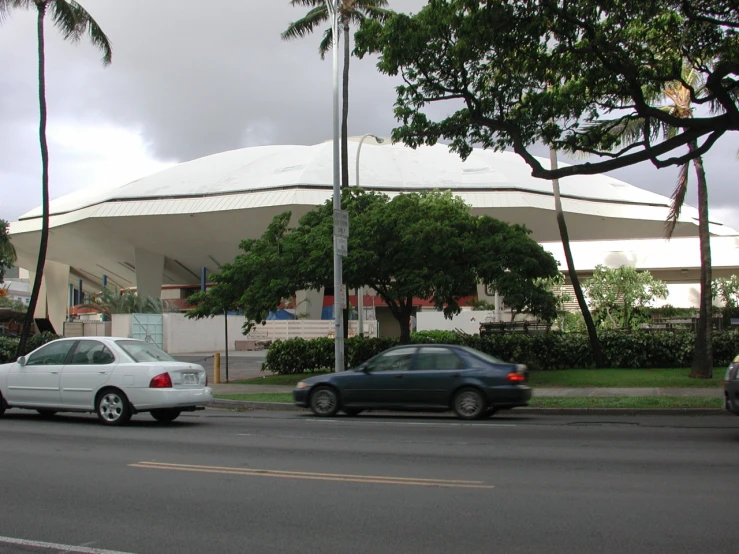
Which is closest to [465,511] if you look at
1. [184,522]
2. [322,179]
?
[184,522]

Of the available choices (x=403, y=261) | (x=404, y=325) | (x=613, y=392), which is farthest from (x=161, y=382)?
(x=404, y=325)

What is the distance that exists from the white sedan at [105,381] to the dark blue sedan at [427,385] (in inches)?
111

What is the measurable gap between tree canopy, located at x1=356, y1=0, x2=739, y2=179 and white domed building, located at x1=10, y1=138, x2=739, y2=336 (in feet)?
90.6

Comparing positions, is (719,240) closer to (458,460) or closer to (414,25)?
(414,25)

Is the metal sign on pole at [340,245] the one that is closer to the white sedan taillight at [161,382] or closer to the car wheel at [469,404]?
the car wheel at [469,404]

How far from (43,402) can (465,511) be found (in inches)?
366

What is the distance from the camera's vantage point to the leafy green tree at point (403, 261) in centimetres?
2081

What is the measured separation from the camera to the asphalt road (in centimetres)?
573

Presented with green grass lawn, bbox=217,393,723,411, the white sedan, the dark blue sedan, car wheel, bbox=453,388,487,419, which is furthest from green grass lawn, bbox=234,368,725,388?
the white sedan

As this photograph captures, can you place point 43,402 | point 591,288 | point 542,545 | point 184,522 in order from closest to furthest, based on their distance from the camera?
point 542,545, point 184,522, point 43,402, point 591,288

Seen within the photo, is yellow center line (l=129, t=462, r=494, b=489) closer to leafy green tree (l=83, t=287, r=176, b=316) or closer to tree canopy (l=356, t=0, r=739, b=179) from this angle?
tree canopy (l=356, t=0, r=739, b=179)

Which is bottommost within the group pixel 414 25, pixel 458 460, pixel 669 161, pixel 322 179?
pixel 458 460

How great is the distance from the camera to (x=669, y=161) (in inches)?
619

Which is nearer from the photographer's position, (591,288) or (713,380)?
(713,380)
